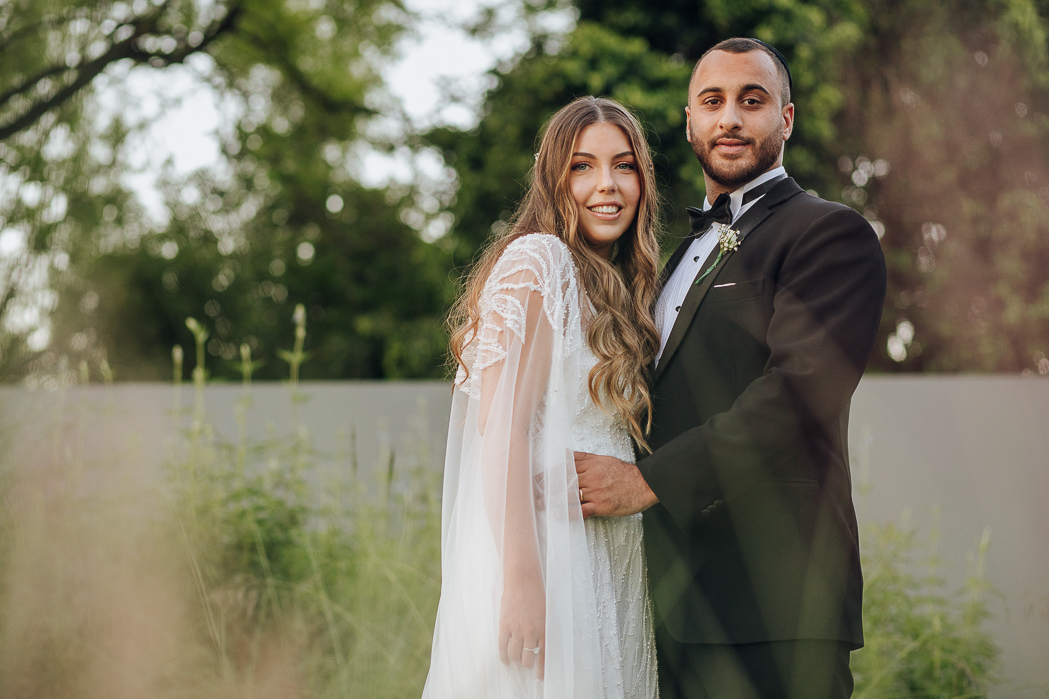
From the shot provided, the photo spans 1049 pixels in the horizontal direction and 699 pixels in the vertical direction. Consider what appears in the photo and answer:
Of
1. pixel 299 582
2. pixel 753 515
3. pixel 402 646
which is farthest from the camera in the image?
pixel 299 582

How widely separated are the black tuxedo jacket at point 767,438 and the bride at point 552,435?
0.12 metres

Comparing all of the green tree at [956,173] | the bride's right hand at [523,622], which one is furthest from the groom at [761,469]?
the green tree at [956,173]

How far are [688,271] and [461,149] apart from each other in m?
7.30

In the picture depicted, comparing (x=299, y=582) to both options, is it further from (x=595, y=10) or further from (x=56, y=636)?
(x=595, y=10)

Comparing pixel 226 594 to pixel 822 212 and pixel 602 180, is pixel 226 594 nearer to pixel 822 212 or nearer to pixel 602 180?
pixel 602 180

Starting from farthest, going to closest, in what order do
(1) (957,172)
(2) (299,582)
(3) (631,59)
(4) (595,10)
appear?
(1) (957,172)
(4) (595,10)
(3) (631,59)
(2) (299,582)

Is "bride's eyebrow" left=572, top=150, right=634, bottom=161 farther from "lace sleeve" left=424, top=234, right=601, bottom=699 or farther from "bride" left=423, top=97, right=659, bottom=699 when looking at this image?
"lace sleeve" left=424, top=234, right=601, bottom=699

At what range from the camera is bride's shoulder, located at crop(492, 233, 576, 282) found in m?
1.96

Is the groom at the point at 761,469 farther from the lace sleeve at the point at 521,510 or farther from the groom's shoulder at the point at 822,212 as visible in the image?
the lace sleeve at the point at 521,510

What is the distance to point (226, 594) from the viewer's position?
2.99 m

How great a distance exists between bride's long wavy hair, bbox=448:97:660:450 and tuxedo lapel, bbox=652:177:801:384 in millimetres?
69

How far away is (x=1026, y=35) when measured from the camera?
8.44 metres

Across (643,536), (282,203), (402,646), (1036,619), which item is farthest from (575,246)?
(282,203)

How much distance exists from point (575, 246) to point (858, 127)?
8.67 m
